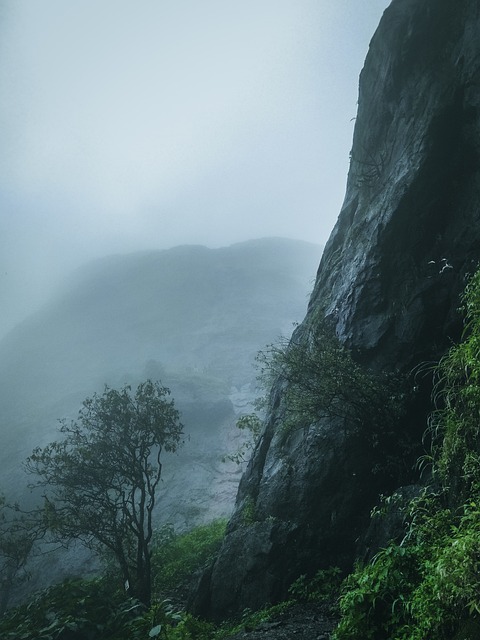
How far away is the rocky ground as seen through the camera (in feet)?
22.5

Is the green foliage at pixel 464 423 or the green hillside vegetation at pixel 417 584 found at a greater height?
the green foliage at pixel 464 423

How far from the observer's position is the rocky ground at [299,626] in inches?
270

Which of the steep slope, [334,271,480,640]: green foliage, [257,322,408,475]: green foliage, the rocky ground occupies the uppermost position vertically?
the steep slope

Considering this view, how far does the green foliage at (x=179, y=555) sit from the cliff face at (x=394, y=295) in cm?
380

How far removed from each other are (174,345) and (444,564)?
84555 mm

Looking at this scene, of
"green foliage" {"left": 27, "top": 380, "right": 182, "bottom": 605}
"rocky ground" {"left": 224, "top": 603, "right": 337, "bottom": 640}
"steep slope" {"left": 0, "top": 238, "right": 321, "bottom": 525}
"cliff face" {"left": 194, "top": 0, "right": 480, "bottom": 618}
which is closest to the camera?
"rocky ground" {"left": 224, "top": 603, "right": 337, "bottom": 640}

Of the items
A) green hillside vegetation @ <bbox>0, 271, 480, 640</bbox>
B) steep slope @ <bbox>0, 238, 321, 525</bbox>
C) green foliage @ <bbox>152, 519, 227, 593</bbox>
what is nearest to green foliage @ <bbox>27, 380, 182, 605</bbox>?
green foliage @ <bbox>152, 519, 227, 593</bbox>

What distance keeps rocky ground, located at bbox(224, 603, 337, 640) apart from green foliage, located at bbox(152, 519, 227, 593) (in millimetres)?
5929

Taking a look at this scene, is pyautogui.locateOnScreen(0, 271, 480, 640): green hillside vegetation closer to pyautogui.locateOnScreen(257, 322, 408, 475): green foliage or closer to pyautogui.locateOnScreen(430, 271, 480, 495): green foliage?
pyautogui.locateOnScreen(430, 271, 480, 495): green foliage

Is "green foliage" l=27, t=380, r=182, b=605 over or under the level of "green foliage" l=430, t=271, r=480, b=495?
over

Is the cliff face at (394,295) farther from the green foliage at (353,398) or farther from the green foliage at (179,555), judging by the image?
the green foliage at (179,555)

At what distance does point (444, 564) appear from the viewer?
4.17 metres

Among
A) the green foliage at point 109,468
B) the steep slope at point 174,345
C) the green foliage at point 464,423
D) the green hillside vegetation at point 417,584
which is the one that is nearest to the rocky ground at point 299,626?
the green hillside vegetation at point 417,584

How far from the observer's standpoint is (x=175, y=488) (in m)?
42.3
